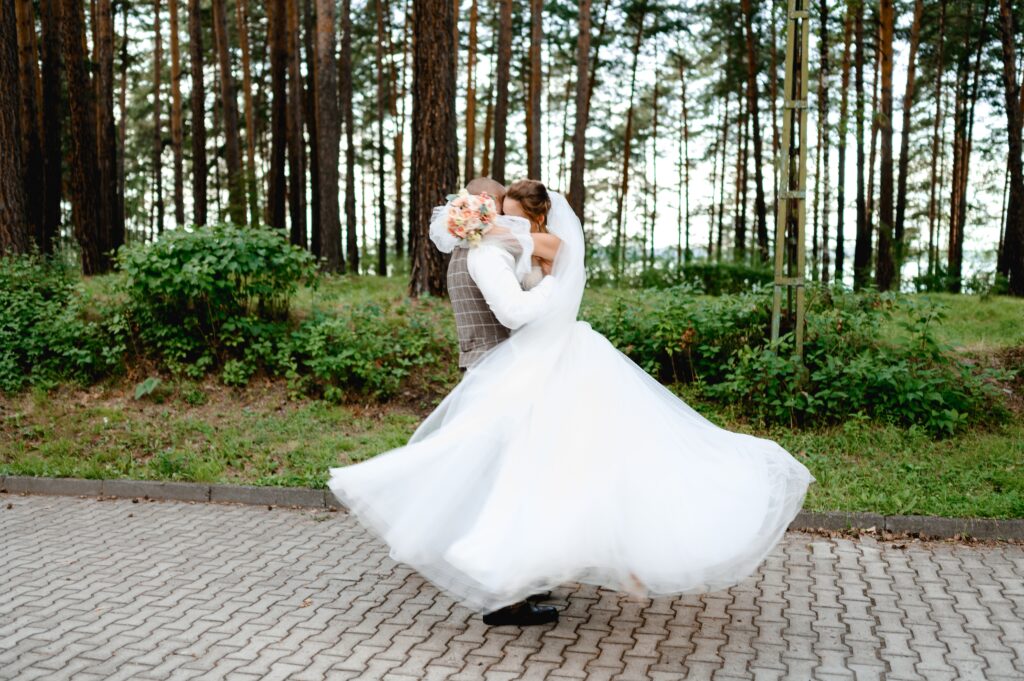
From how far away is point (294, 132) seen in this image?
23703 millimetres

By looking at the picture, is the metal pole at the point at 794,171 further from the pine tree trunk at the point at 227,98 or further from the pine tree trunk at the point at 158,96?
the pine tree trunk at the point at 158,96

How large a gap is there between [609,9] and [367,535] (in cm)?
2621

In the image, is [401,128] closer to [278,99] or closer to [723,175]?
[278,99]

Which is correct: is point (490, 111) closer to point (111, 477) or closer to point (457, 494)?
point (111, 477)

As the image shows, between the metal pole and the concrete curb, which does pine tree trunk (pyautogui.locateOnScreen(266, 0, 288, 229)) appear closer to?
the concrete curb

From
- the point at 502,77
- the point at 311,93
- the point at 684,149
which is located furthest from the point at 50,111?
the point at 684,149

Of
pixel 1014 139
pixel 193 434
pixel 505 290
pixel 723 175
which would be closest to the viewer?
pixel 505 290

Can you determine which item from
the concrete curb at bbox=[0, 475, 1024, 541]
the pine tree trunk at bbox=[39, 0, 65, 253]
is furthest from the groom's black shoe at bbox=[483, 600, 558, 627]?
the pine tree trunk at bbox=[39, 0, 65, 253]

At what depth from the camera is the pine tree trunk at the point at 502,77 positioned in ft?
71.5

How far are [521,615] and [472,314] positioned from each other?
5.58 ft

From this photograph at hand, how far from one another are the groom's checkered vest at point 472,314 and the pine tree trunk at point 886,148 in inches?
701

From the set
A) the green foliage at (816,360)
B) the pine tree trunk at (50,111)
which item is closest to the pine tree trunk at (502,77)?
the pine tree trunk at (50,111)

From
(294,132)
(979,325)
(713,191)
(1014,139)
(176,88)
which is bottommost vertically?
(979,325)

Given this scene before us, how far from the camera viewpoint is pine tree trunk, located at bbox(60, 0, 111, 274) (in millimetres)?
16109
